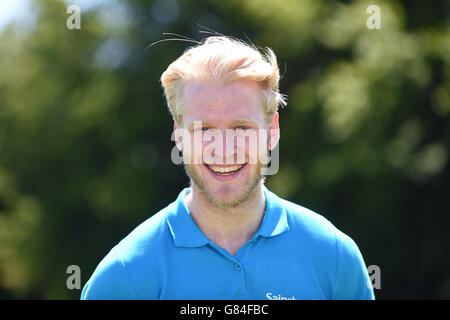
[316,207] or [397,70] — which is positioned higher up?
[397,70]

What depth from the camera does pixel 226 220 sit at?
2.03 metres

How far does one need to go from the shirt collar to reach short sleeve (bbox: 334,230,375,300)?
0.60 ft

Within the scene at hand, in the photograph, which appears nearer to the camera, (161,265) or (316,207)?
(161,265)

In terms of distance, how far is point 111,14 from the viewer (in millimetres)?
10742

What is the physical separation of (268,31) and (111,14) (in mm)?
2950

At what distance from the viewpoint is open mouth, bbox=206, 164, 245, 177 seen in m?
1.98

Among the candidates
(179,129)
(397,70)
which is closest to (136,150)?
(397,70)

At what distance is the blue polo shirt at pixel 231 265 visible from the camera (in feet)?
6.15

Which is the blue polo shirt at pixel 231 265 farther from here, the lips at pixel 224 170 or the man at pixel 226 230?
the lips at pixel 224 170

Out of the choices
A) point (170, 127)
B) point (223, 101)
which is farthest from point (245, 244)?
point (170, 127)

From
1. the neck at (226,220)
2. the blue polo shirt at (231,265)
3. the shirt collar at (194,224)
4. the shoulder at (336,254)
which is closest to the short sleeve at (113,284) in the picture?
the blue polo shirt at (231,265)

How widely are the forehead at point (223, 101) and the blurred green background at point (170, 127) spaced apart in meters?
6.12

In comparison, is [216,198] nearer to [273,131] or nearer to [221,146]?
[221,146]
